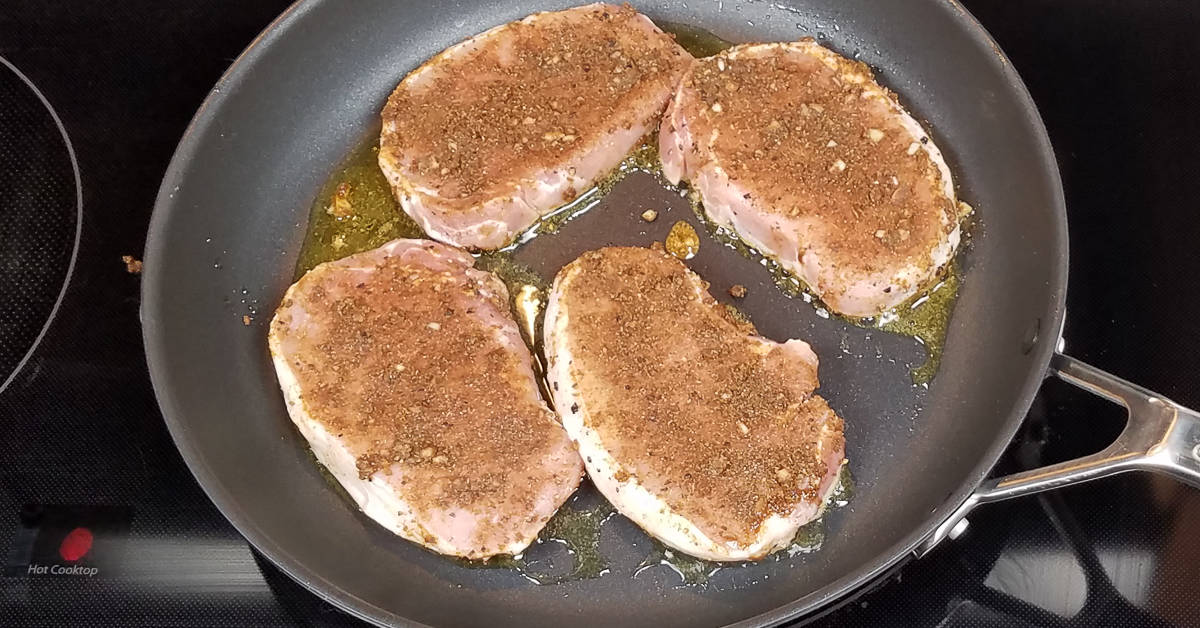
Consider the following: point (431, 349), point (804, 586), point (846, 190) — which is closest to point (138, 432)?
point (431, 349)

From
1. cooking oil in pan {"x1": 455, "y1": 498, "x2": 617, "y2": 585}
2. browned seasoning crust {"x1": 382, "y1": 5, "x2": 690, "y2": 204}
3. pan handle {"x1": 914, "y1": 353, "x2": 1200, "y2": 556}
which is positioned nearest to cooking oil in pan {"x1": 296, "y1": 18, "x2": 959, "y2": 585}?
cooking oil in pan {"x1": 455, "y1": 498, "x2": 617, "y2": 585}

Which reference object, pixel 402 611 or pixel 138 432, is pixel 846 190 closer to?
pixel 402 611

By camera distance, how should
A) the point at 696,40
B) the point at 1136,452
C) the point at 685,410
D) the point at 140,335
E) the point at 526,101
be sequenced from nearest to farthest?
1. the point at 1136,452
2. the point at 685,410
3. the point at 140,335
4. the point at 526,101
5. the point at 696,40

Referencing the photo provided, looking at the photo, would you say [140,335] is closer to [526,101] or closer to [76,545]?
[76,545]

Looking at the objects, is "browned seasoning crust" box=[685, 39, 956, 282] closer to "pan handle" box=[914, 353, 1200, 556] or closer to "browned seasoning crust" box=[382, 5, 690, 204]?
"browned seasoning crust" box=[382, 5, 690, 204]

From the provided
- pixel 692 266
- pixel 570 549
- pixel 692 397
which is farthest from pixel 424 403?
pixel 692 266

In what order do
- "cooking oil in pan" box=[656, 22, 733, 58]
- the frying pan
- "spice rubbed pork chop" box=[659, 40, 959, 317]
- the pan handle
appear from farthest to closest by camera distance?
"cooking oil in pan" box=[656, 22, 733, 58] → "spice rubbed pork chop" box=[659, 40, 959, 317] → the frying pan → the pan handle
